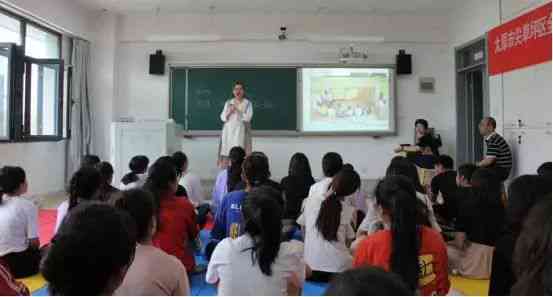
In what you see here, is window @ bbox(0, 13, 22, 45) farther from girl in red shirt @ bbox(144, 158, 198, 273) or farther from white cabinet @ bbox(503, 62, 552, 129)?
white cabinet @ bbox(503, 62, 552, 129)

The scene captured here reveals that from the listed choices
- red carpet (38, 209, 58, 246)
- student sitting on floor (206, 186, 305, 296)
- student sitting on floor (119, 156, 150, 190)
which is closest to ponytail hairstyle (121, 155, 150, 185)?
student sitting on floor (119, 156, 150, 190)

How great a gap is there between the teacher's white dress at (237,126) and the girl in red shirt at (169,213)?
11.5ft

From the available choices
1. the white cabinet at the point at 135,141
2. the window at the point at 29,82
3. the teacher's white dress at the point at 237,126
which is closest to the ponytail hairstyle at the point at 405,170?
the teacher's white dress at the point at 237,126

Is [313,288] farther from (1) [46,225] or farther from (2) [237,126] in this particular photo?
(2) [237,126]

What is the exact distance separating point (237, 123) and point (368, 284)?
5621mm

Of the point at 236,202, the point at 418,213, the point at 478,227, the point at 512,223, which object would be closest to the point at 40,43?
the point at 236,202

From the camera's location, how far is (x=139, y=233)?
1.66m

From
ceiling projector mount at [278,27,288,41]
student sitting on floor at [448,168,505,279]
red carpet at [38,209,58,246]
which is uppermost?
ceiling projector mount at [278,27,288,41]

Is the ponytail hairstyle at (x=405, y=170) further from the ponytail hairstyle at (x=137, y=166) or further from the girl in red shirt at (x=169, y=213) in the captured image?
the ponytail hairstyle at (x=137, y=166)

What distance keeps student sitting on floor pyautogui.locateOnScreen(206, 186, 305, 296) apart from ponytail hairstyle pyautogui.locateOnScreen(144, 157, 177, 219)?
865 mm

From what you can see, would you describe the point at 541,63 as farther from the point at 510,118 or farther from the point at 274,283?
the point at 274,283

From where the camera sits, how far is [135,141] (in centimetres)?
595

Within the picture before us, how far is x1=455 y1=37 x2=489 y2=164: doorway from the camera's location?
6812 mm

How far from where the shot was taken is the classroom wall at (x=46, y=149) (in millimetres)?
5484
